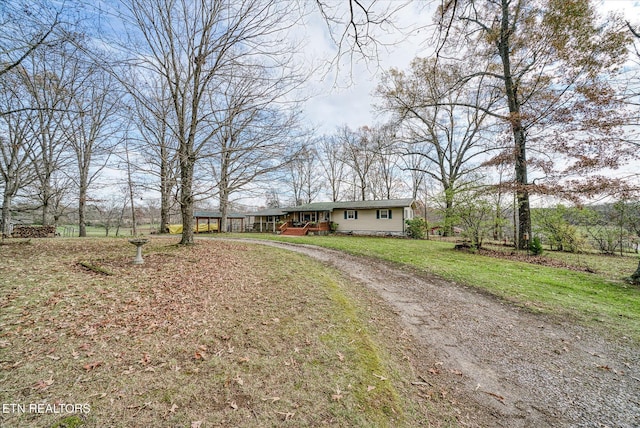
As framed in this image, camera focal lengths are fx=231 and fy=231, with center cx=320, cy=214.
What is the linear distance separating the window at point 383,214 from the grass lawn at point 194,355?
1625 centimetres

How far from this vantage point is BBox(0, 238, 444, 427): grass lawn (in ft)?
7.23

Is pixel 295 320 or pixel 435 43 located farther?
pixel 295 320

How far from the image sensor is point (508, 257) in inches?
408

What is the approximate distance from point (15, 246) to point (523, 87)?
23.5 metres

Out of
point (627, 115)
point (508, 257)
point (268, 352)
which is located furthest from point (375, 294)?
point (627, 115)

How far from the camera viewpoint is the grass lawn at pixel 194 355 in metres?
2.20

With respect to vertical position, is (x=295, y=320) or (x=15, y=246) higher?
(x=15, y=246)

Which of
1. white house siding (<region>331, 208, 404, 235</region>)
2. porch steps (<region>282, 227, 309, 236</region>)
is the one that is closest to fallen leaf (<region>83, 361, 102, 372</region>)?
porch steps (<region>282, 227, 309, 236</region>)

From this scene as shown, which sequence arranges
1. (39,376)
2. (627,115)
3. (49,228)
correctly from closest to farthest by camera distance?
(39,376), (627,115), (49,228)

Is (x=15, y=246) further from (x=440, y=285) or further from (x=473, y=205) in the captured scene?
(x=473, y=205)

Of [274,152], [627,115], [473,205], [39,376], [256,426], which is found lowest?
[256,426]

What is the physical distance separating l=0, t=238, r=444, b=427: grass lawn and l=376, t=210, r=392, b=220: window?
53.3ft

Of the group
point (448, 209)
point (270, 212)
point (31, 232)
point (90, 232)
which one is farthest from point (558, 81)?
point (90, 232)

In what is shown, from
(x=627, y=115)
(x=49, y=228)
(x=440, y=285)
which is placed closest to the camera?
(x=440, y=285)
